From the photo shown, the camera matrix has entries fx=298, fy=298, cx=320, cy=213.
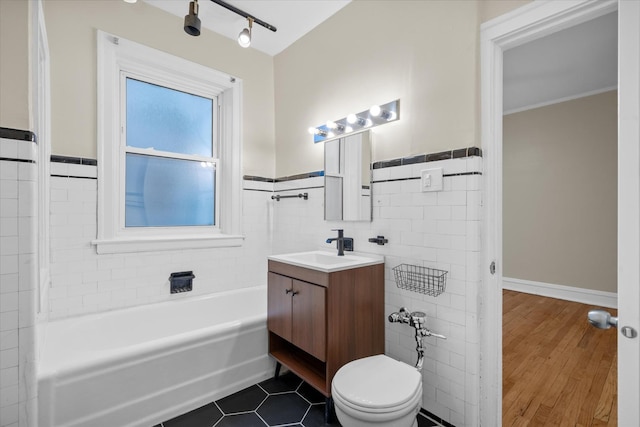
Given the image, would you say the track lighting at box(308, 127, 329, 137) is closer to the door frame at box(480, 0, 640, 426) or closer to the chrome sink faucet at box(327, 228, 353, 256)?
the chrome sink faucet at box(327, 228, 353, 256)

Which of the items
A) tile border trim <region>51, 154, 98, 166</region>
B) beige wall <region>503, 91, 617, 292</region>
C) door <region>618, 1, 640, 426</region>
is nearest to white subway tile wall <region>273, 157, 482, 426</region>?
door <region>618, 1, 640, 426</region>

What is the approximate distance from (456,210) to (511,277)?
363cm

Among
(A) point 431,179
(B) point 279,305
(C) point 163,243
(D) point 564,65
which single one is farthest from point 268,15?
(D) point 564,65

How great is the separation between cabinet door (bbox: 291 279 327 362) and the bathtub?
0.37 meters

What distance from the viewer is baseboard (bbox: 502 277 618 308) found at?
3566mm

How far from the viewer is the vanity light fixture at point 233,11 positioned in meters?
1.94

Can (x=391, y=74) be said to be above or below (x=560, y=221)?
above

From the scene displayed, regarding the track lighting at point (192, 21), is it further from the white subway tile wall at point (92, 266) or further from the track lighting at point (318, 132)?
the white subway tile wall at point (92, 266)

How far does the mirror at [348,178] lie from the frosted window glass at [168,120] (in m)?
1.23

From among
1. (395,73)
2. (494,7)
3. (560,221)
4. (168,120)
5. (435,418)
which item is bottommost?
(435,418)

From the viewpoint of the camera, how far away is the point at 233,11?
2334 millimetres

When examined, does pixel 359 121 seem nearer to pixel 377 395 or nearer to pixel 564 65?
pixel 377 395

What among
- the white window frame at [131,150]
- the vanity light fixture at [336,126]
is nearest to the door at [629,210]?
the vanity light fixture at [336,126]

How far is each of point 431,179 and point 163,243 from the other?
6.78 ft
